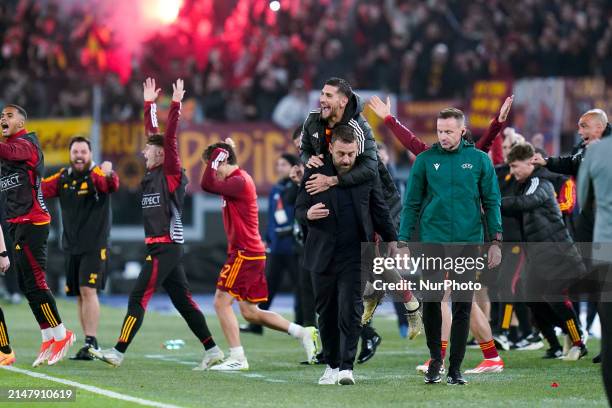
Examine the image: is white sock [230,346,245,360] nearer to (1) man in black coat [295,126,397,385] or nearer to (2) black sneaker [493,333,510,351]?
(1) man in black coat [295,126,397,385]

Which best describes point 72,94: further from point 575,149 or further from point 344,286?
point 344,286

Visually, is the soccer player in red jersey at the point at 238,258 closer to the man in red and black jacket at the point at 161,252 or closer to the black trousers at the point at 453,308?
the man in red and black jacket at the point at 161,252

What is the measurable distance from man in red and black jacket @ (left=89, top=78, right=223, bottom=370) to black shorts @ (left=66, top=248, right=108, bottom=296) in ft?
4.06

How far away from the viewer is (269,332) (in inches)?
574

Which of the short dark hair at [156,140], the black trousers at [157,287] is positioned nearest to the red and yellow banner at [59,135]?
the short dark hair at [156,140]

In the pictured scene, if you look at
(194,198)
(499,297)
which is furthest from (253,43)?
(499,297)

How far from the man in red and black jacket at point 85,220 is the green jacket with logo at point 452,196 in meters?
3.74

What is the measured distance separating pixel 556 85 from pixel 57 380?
13.6 m

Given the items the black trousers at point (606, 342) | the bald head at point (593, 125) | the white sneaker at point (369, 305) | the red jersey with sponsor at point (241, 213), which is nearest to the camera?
the black trousers at point (606, 342)

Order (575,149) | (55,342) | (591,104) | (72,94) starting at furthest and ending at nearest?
(72,94), (591,104), (575,149), (55,342)

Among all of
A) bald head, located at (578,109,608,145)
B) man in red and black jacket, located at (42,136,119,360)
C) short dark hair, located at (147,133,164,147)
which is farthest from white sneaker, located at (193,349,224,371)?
bald head, located at (578,109,608,145)

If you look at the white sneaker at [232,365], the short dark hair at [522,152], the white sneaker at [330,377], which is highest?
the short dark hair at [522,152]

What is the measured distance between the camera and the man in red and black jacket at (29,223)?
10023 mm

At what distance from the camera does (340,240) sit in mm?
8367
